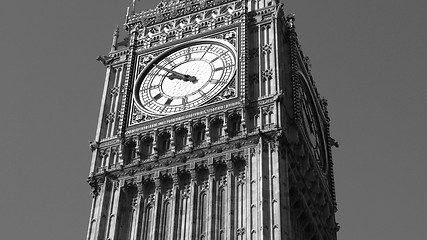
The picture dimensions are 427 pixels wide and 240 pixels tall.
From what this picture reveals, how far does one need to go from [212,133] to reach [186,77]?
14.7 feet

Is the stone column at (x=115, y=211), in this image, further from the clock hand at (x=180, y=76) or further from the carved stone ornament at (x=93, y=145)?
the clock hand at (x=180, y=76)

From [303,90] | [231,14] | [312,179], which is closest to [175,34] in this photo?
[231,14]

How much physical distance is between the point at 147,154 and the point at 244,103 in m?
5.16

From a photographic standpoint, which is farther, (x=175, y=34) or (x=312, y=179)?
(x=175, y=34)

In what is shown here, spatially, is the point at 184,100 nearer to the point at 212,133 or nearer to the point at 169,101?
the point at 169,101

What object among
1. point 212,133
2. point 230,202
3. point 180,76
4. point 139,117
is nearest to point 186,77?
point 180,76

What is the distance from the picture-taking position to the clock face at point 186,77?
4759 centimetres

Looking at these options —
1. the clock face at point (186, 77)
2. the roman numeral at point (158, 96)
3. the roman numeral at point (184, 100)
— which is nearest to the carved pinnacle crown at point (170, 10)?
the clock face at point (186, 77)

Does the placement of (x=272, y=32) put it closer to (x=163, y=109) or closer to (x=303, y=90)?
(x=303, y=90)

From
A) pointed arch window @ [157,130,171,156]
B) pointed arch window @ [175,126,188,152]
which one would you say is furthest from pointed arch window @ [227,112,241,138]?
pointed arch window @ [157,130,171,156]

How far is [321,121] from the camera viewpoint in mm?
53188

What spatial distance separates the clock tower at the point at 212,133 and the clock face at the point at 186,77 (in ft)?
0.20

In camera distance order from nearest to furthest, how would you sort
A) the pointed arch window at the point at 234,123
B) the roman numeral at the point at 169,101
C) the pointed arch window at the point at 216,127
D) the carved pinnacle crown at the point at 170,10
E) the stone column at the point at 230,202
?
1. the stone column at the point at 230,202
2. the pointed arch window at the point at 234,123
3. the pointed arch window at the point at 216,127
4. the roman numeral at the point at 169,101
5. the carved pinnacle crown at the point at 170,10

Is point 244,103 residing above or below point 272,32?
below
